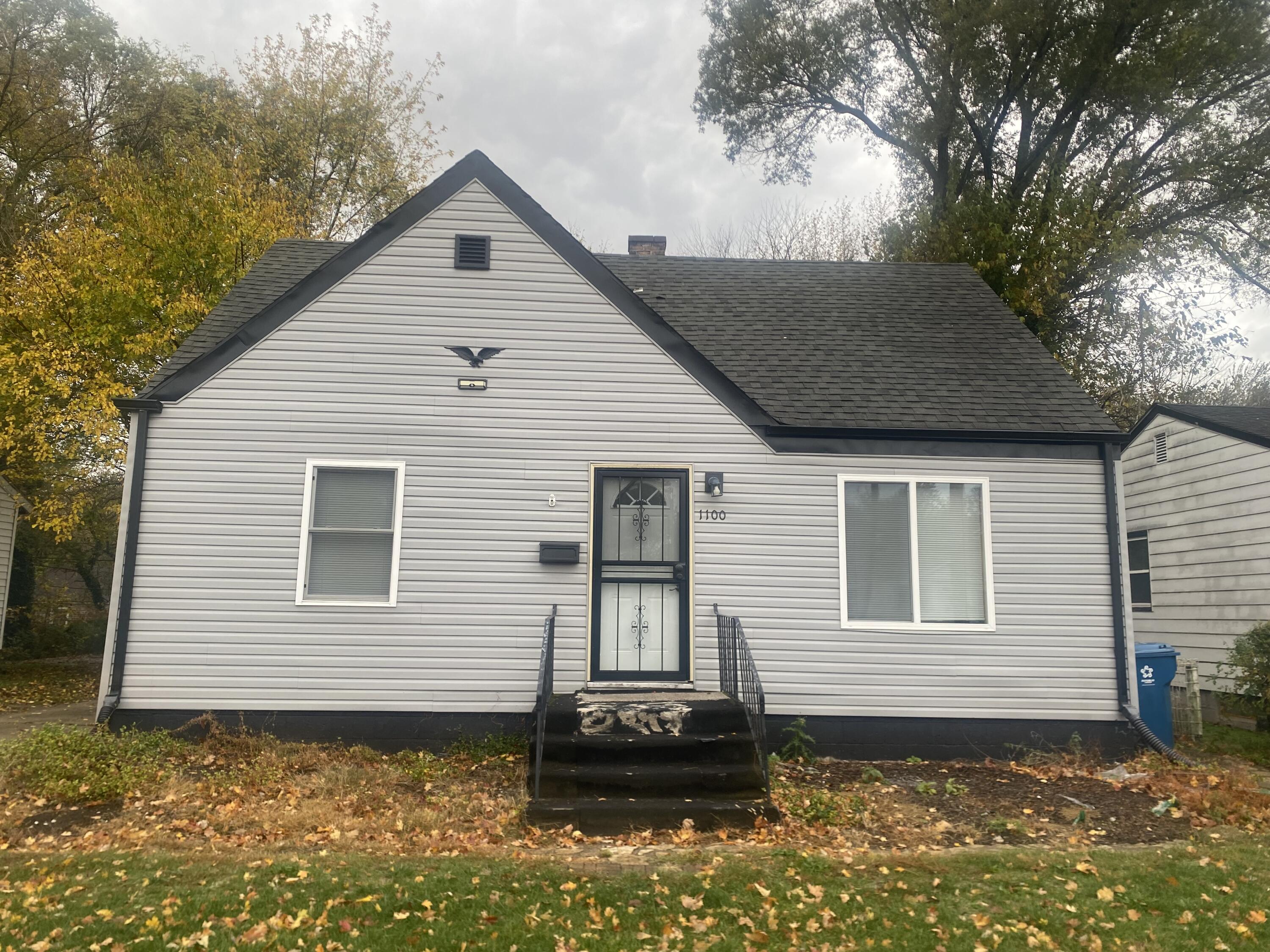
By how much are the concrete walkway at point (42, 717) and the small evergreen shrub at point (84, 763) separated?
1790mm

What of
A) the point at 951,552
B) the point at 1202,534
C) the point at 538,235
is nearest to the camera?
the point at 951,552

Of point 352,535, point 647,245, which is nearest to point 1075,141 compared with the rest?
point 647,245

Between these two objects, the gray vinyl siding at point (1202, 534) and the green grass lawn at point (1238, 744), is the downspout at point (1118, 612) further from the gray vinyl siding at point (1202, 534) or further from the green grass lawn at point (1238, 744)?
the gray vinyl siding at point (1202, 534)

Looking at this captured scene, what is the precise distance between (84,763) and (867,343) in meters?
9.03

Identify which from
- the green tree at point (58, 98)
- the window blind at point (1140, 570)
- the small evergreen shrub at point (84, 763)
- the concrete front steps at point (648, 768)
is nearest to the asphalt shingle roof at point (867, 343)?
the concrete front steps at point (648, 768)

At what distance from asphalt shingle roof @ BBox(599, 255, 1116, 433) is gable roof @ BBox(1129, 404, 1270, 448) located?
1.99 metres

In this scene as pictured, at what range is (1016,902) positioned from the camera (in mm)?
4965

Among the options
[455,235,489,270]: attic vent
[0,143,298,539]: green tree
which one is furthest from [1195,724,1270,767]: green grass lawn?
[0,143,298,539]: green tree

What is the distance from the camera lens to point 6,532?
616 inches

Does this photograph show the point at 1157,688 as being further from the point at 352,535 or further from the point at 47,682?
the point at 47,682

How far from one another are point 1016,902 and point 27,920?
540cm

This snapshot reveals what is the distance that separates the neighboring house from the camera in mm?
15359

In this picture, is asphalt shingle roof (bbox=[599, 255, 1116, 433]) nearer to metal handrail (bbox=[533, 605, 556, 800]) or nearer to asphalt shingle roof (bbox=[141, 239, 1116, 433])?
asphalt shingle roof (bbox=[141, 239, 1116, 433])

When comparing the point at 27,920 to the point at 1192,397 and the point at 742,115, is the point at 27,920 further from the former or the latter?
the point at 1192,397
